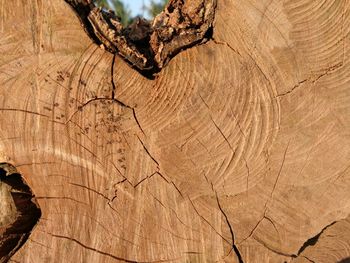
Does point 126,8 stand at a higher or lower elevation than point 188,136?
higher

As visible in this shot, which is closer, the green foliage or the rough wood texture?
the rough wood texture

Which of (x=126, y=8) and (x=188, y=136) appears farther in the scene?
(x=126, y=8)

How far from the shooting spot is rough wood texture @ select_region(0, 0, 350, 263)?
1702mm

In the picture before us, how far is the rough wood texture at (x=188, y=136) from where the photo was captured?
1702mm

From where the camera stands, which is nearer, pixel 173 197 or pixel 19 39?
pixel 19 39

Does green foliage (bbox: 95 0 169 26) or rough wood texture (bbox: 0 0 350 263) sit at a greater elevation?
green foliage (bbox: 95 0 169 26)

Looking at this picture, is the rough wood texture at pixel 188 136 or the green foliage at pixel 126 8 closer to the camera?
the rough wood texture at pixel 188 136

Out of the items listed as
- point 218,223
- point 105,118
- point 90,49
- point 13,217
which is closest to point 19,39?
point 90,49

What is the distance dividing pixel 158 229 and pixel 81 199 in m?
0.30

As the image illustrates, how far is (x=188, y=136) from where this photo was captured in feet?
5.78

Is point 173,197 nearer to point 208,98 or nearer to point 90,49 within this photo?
point 208,98

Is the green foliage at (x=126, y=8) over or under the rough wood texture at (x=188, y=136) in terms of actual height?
over

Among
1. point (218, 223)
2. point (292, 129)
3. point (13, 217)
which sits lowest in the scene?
point (218, 223)

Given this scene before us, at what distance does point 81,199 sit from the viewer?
5.82ft
